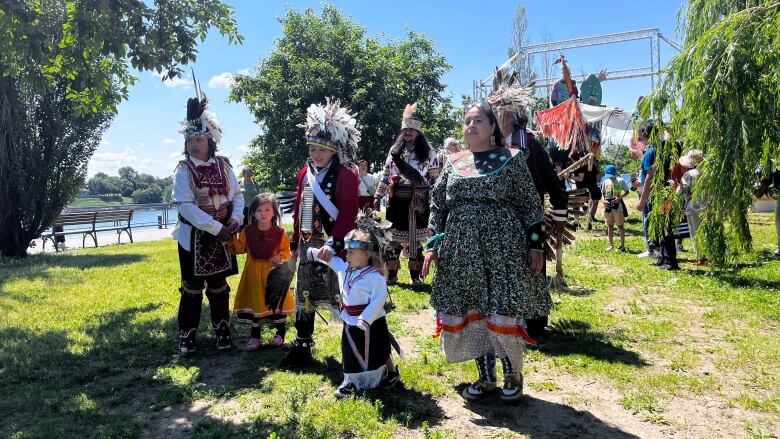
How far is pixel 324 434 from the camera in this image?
3.40 metres

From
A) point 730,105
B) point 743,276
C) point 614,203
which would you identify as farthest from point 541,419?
A: point 614,203

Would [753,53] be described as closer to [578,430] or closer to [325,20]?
[578,430]

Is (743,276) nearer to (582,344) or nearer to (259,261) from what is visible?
(582,344)

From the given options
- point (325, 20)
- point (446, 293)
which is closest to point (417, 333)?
point (446, 293)

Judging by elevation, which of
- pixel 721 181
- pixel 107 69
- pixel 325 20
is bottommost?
pixel 721 181

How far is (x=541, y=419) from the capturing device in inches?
143

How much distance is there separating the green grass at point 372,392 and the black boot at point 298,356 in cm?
Result: 11

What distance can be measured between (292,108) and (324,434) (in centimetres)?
1268

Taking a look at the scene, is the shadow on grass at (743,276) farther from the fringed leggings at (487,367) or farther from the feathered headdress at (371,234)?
the feathered headdress at (371,234)

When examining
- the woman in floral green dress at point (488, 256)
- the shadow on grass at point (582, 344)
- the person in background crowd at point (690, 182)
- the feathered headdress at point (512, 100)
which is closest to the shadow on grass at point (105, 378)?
the woman in floral green dress at point (488, 256)

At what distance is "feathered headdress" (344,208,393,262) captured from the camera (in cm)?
396

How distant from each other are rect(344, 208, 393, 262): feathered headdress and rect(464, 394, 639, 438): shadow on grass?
127 cm

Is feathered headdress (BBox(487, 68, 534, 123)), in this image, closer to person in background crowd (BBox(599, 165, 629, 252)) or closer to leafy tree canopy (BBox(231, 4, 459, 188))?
person in background crowd (BBox(599, 165, 629, 252))

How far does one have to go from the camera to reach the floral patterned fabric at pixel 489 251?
3.67m
